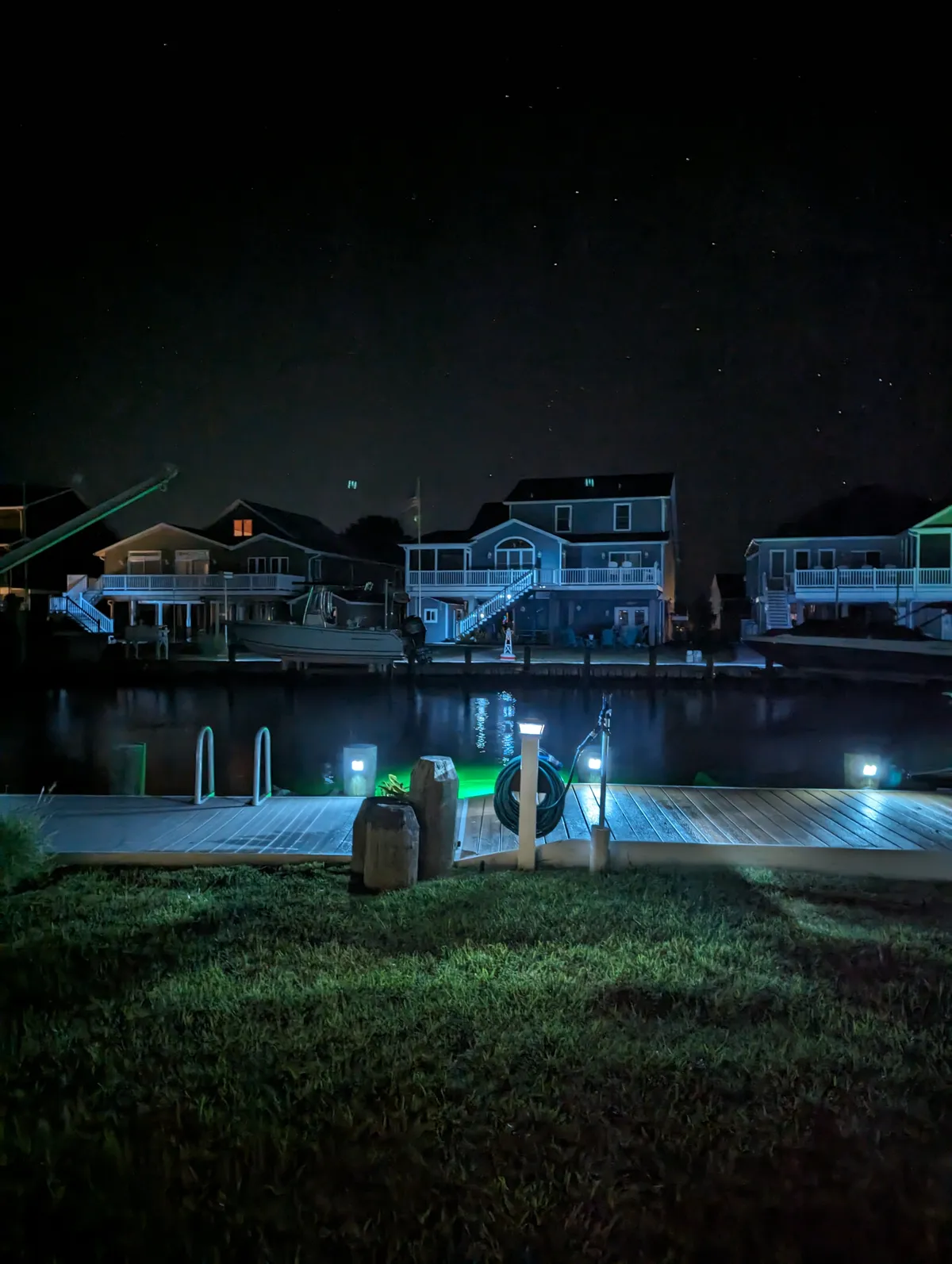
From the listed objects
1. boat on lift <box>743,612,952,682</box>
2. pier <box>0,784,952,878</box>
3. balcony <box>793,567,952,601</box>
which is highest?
balcony <box>793,567,952,601</box>

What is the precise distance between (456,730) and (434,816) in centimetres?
1845

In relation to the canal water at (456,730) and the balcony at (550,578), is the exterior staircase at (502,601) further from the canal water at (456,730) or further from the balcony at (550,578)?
the canal water at (456,730)

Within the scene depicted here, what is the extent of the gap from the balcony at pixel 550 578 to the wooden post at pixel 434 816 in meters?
34.3

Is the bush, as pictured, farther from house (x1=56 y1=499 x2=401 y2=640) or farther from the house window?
the house window

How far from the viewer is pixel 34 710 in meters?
29.1

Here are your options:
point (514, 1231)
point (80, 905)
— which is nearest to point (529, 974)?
point (514, 1231)

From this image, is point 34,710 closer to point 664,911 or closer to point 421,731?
point 421,731

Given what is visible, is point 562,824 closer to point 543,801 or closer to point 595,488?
point 543,801

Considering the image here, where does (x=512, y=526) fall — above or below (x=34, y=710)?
above

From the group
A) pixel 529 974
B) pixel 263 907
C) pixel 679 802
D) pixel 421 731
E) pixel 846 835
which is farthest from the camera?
pixel 421 731

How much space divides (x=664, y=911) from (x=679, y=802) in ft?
12.0

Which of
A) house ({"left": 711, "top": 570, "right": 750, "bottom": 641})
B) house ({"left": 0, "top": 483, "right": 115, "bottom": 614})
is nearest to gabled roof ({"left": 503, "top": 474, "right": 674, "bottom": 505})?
house ({"left": 711, "top": 570, "right": 750, "bottom": 641})

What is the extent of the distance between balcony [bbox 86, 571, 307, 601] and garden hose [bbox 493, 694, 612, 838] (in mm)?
37986

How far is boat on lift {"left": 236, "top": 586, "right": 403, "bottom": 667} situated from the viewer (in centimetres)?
3622
